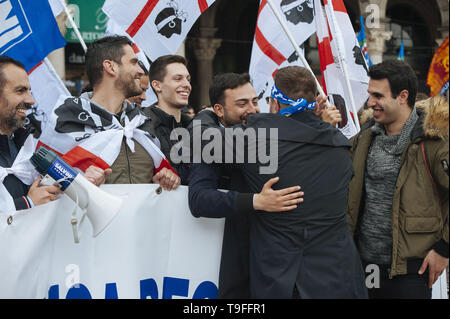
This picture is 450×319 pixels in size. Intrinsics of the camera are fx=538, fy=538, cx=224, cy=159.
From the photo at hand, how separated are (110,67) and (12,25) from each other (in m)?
1.40

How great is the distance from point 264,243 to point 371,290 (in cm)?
89

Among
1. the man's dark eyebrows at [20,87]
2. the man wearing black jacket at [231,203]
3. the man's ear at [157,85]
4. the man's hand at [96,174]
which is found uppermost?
the man's ear at [157,85]

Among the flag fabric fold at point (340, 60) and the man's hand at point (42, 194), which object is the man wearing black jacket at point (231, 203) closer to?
the man's hand at point (42, 194)

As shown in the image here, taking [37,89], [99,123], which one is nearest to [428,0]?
[37,89]

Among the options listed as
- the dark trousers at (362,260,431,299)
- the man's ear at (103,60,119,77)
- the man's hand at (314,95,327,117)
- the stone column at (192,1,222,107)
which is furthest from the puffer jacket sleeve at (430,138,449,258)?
the stone column at (192,1,222,107)

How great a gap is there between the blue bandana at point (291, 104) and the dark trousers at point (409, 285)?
3.28ft

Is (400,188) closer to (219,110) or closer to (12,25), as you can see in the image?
(219,110)

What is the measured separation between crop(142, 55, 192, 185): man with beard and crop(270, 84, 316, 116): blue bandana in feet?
3.62

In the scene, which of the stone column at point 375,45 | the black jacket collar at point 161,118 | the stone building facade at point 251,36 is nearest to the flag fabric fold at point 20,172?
the black jacket collar at point 161,118

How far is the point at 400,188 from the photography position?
2.73 meters

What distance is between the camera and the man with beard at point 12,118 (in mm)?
2744

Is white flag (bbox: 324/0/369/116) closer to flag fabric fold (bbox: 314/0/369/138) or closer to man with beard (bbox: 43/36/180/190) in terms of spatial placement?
flag fabric fold (bbox: 314/0/369/138)
